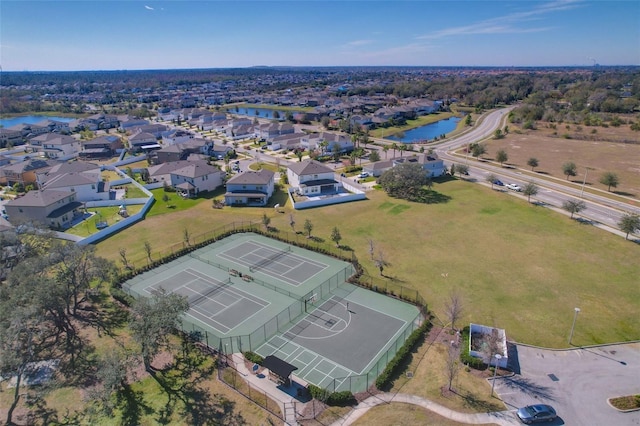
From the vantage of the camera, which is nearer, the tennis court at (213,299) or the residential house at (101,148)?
the tennis court at (213,299)

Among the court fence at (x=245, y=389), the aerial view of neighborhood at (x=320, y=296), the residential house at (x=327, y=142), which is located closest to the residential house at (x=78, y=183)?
the aerial view of neighborhood at (x=320, y=296)

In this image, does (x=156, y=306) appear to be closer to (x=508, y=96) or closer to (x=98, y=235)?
(x=98, y=235)

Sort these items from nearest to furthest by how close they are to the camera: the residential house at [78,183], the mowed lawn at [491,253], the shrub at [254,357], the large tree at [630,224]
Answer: the shrub at [254,357] → the mowed lawn at [491,253] → the large tree at [630,224] → the residential house at [78,183]

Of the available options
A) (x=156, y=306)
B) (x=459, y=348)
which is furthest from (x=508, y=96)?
(x=156, y=306)

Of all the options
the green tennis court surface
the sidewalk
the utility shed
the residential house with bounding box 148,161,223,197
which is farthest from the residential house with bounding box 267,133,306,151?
the utility shed

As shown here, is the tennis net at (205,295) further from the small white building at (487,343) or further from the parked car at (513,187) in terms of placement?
the parked car at (513,187)

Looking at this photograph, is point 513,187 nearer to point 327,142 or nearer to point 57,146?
point 327,142

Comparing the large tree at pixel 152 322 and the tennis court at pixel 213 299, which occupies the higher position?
the large tree at pixel 152 322

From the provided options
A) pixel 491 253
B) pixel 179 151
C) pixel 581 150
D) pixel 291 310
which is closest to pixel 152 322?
pixel 291 310
